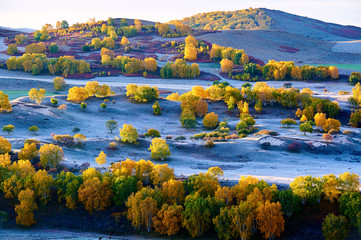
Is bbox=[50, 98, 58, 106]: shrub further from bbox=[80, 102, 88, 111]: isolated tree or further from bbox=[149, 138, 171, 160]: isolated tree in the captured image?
bbox=[149, 138, 171, 160]: isolated tree

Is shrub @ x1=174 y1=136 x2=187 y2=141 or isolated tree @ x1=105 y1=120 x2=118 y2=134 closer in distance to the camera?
shrub @ x1=174 y1=136 x2=187 y2=141

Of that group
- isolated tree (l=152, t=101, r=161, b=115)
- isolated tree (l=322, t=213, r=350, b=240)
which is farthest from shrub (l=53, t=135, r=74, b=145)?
isolated tree (l=322, t=213, r=350, b=240)

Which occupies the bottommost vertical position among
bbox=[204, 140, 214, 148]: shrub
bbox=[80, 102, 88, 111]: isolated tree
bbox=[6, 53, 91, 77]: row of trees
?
bbox=[204, 140, 214, 148]: shrub

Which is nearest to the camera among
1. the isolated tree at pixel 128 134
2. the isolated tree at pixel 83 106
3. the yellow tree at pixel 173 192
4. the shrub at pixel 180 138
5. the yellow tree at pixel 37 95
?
the yellow tree at pixel 173 192

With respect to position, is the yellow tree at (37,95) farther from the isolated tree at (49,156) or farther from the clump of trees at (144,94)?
the isolated tree at (49,156)

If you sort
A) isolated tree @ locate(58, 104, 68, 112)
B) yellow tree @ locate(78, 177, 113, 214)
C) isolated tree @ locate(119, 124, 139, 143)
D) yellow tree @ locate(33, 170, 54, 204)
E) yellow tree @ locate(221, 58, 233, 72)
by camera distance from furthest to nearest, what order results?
yellow tree @ locate(221, 58, 233, 72) → isolated tree @ locate(58, 104, 68, 112) → isolated tree @ locate(119, 124, 139, 143) → yellow tree @ locate(33, 170, 54, 204) → yellow tree @ locate(78, 177, 113, 214)

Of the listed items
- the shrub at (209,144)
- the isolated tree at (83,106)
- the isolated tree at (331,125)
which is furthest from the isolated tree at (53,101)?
the isolated tree at (331,125)

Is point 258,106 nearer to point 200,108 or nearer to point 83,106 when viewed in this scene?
point 200,108
